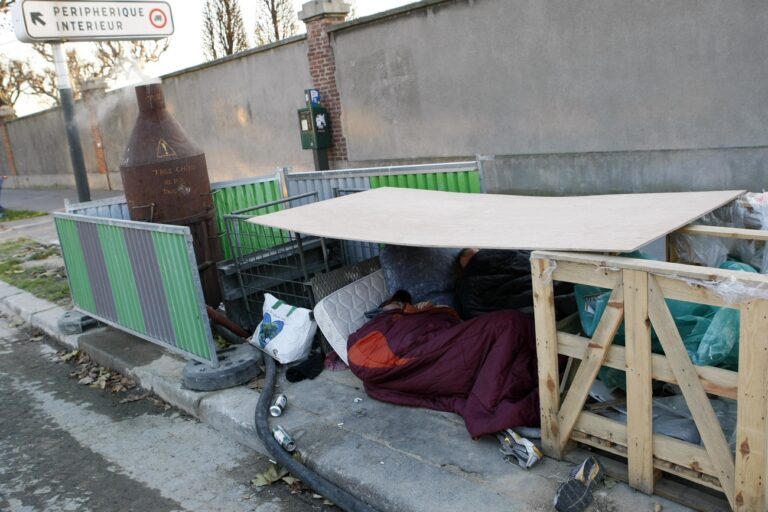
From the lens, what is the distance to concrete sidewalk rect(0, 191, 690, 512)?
301 cm

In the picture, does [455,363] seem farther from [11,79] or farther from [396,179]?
[11,79]

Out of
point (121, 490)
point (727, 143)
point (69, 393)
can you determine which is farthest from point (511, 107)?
point (121, 490)

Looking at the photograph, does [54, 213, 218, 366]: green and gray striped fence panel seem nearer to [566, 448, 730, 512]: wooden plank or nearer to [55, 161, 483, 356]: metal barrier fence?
[55, 161, 483, 356]: metal barrier fence

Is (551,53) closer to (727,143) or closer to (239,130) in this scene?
(727,143)

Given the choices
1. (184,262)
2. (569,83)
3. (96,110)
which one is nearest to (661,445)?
(184,262)

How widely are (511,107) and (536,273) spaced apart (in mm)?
7114

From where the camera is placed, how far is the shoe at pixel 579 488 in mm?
2807

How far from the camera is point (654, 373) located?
277cm

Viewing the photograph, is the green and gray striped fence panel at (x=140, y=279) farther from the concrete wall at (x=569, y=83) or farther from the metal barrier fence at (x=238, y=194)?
the concrete wall at (x=569, y=83)

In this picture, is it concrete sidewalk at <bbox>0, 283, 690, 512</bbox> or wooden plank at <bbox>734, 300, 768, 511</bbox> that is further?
concrete sidewalk at <bbox>0, 283, 690, 512</bbox>

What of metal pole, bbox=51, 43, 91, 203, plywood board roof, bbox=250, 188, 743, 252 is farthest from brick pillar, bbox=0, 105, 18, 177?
plywood board roof, bbox=250, 188, 743, 252

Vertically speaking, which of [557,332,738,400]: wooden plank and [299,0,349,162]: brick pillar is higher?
[299,0,349,162]: brick pillar

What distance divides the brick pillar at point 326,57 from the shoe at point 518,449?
9.68 metres

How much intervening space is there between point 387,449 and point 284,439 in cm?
64
